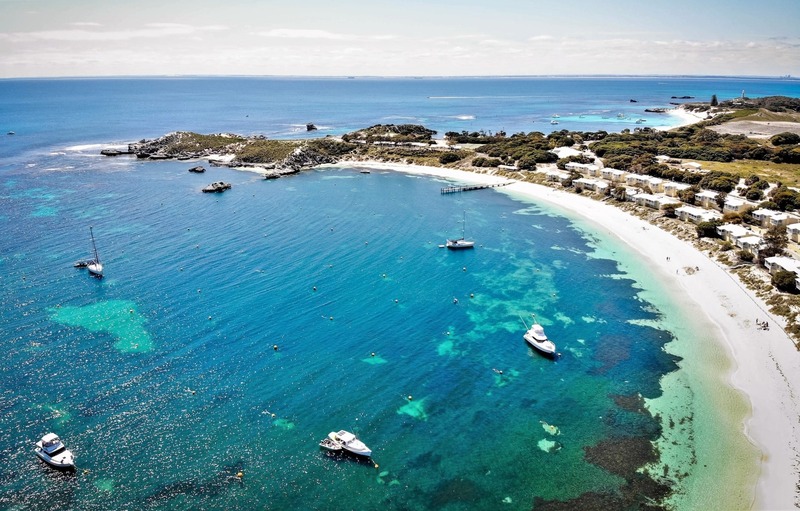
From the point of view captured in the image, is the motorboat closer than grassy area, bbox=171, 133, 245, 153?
Yes

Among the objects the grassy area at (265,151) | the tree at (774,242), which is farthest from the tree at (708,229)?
the grassy area at (265,151)

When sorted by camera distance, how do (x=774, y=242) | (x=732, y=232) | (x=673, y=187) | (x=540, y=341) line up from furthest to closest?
(x=673, y=187), (x=732, y=232), (x=774, y=242), (x=540, y=341)

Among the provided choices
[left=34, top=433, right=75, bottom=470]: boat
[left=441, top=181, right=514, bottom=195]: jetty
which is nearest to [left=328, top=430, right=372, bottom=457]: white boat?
[left=34, top=433, right=75, bottom=470]: boat

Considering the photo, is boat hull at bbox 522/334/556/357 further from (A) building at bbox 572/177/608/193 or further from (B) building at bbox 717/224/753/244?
(A) building at bbox 572/177/608/193

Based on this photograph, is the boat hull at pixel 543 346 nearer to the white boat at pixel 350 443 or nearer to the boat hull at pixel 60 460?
the white boat at pixel 350 443

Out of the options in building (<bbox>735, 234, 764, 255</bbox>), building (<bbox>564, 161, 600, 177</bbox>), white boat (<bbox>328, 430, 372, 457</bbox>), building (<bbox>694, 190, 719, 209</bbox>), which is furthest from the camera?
building (<bbox>564, 161, 600, 177</bbox>)

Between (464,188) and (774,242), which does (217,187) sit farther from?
(774,242)

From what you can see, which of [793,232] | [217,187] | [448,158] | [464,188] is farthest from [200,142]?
[793,232]

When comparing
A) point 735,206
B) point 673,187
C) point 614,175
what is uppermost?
point 614,175
